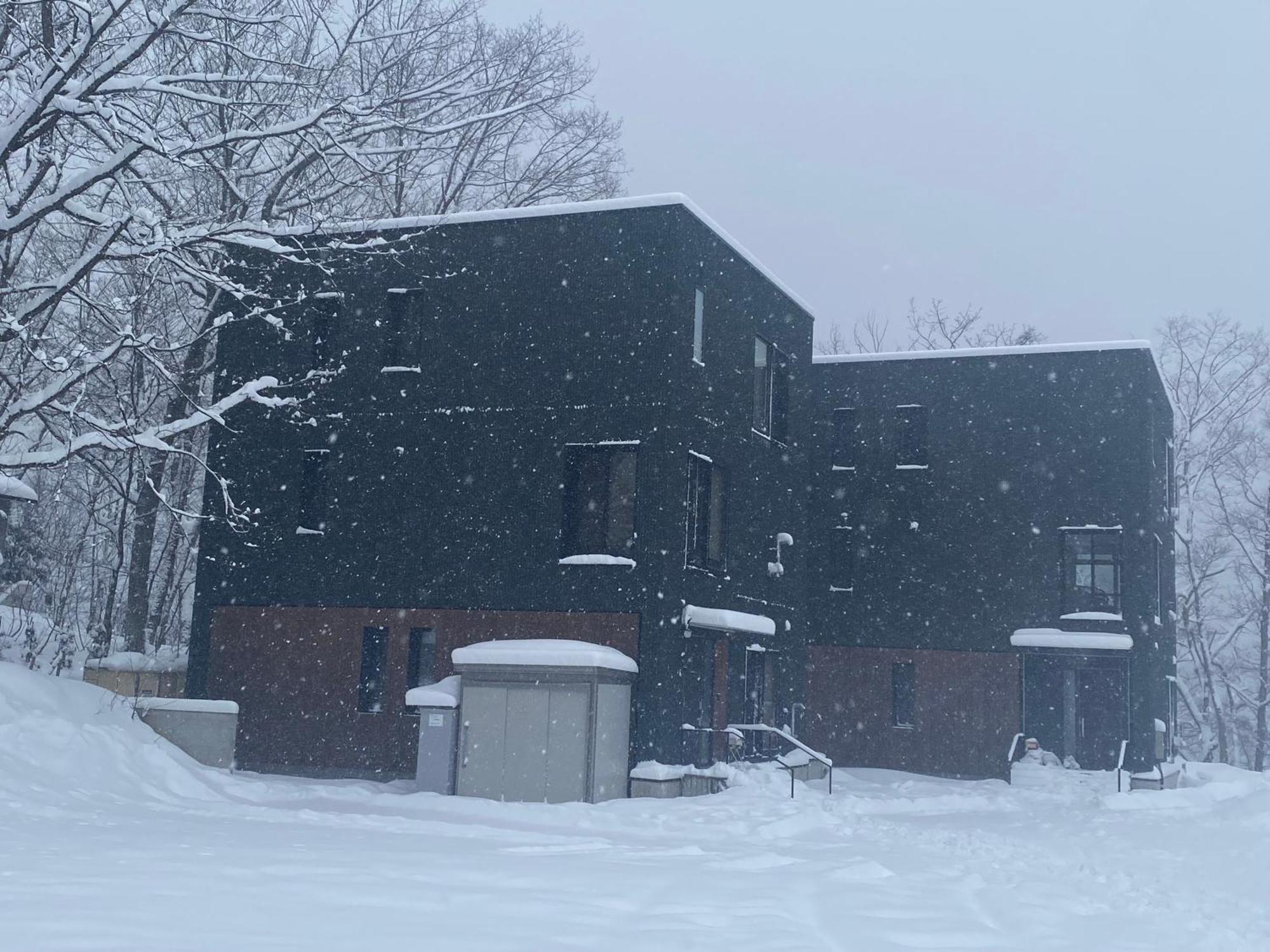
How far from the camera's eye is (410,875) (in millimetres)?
10281

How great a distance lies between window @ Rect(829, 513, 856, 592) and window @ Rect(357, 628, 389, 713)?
1322 cm

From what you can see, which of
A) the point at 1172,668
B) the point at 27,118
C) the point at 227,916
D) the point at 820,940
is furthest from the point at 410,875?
the point at 1172,668

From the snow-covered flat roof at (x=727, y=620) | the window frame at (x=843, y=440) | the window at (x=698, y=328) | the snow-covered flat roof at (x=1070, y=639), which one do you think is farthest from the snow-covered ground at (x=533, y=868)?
the window frame at (x=843, y=440)

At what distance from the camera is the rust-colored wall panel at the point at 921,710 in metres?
30.0

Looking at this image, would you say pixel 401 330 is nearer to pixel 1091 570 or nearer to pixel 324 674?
pixel 324 674

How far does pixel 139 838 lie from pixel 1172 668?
31.6 m

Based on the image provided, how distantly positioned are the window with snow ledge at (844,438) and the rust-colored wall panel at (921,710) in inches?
181

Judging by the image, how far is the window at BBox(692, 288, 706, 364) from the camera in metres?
21.8

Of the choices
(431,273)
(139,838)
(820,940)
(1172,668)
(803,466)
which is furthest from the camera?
(1172,668)

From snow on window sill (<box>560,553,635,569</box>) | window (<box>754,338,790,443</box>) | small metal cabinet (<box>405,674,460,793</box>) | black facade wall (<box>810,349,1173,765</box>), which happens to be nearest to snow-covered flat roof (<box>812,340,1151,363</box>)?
black facade wall (<box>810,349,1173,765</box>)

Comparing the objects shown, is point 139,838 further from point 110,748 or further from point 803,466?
point 803,466

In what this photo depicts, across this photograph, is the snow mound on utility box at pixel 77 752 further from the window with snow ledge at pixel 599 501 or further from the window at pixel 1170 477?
the window at pixel 1170 477

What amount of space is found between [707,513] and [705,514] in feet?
0.13

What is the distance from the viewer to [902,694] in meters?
31.4
